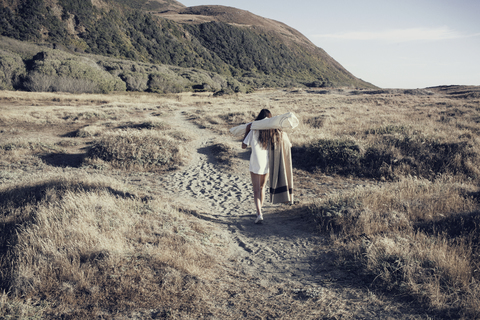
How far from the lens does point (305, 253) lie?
4281 millimetres

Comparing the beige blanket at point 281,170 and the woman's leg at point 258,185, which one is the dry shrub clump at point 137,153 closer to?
the woman's leg at point 258,185

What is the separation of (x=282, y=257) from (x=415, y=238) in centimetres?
203

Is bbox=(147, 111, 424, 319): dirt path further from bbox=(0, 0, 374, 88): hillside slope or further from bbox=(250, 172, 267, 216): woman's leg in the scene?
bbox=(0, 0, 374, 88): hillside slope

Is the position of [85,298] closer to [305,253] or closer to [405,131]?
[305,253]

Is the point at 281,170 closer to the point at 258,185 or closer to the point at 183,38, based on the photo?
the point at 258,185

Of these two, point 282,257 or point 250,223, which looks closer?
point 282,257

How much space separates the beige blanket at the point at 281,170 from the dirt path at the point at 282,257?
63 centimetres

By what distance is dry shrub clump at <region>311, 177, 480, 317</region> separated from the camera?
9.87 ft

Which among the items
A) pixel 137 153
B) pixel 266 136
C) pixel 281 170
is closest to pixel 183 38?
pixel 137 153

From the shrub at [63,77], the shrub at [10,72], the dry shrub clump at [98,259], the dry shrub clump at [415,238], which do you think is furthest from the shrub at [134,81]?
the dry shrub clump at [415,238]

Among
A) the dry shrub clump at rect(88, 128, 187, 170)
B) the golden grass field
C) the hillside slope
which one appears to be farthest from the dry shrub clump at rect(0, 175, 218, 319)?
the hillside slope

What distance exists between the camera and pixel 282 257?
13.8ft

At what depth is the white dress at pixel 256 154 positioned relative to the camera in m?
5.05

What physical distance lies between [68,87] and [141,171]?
39.3 metres
